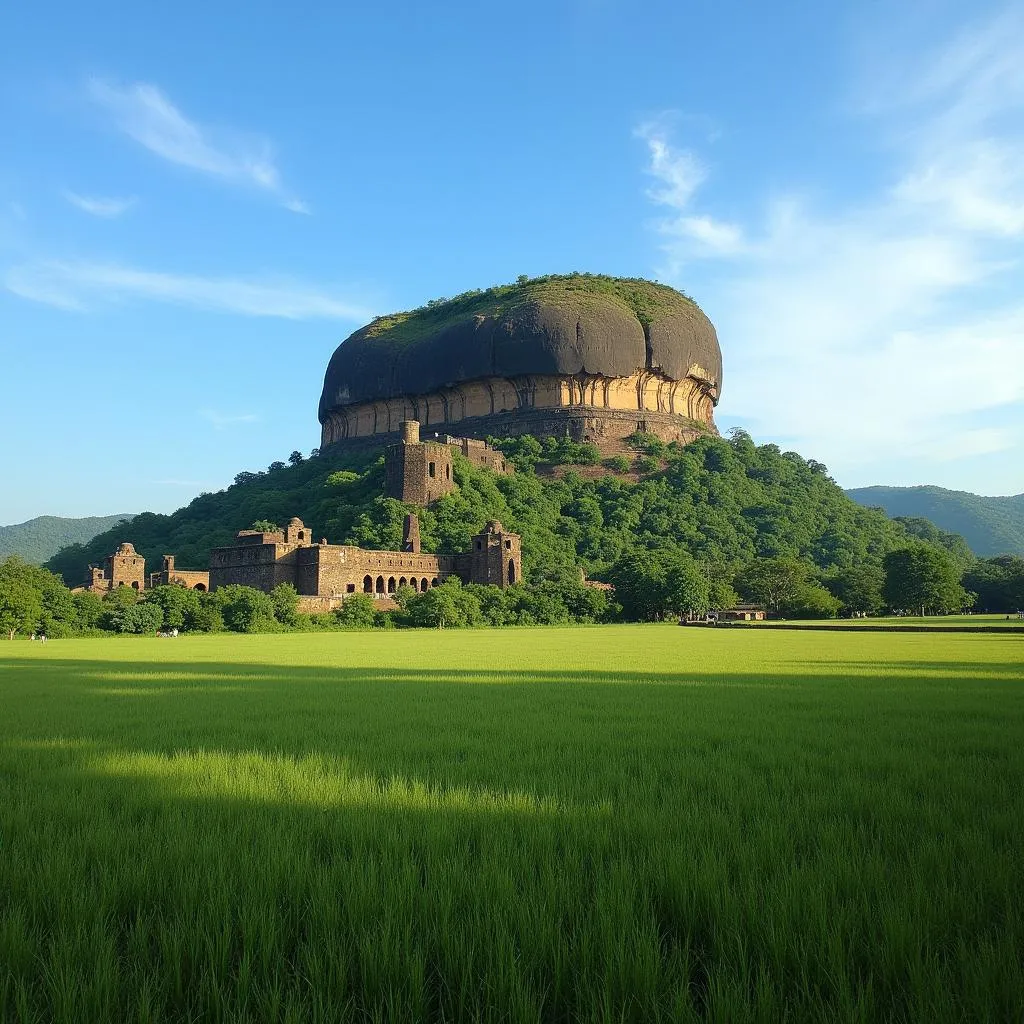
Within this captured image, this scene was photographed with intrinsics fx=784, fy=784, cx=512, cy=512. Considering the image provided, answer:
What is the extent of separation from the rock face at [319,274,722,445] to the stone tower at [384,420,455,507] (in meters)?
23.7

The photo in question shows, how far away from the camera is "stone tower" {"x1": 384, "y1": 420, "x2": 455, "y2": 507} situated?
6781 centimetres

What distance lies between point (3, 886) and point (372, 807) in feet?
6.34

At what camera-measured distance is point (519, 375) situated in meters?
91.2

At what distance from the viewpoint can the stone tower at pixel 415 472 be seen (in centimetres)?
6781

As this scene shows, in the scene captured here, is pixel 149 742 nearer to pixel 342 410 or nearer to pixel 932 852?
pixel 932 852

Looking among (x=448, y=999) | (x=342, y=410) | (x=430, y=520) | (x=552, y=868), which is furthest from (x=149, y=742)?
(x=342, y=410)

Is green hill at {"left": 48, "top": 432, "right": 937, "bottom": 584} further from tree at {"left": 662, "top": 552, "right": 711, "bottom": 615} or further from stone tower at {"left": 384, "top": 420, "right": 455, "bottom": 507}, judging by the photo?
tree at {"left": 662, "top": 552, "right": 711, "bottom": 615}

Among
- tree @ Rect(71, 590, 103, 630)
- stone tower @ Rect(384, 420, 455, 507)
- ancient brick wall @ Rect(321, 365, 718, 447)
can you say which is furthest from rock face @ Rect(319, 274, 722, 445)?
tree @ Rect(71, 590, 103, 630)

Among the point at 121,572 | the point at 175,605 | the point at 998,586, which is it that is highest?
the point at 121,572

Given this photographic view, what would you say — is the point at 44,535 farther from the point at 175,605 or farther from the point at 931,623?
the point at 931,623

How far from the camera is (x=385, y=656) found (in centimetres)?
2281

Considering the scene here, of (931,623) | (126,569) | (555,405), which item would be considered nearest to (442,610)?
(126,569)

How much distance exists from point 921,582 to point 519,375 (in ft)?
159

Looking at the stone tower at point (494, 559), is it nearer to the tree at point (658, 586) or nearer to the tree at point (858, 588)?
the tree at point (658, 586)
